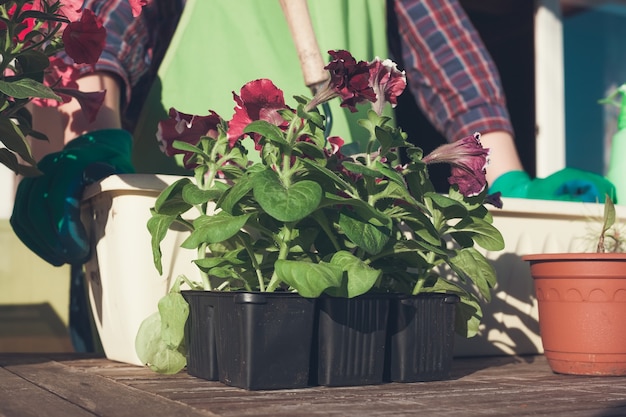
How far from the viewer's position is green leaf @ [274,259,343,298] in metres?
1.00

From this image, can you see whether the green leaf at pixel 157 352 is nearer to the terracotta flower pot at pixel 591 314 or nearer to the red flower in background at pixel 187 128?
the red flower in background at pixel 187 128

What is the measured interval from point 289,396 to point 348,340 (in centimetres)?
13

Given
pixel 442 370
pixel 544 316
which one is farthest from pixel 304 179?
pixel 544 316

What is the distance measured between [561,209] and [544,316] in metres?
0.31

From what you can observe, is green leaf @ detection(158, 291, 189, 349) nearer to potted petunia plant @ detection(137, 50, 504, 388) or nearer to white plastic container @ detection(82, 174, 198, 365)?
potted petunia plant @ detection(137, 50, 504, 388)

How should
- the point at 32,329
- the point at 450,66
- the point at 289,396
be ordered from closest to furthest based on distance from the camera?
the point at 289,396 → the point at 450,66 → the point at 32,329

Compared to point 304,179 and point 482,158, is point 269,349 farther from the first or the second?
point 482,158

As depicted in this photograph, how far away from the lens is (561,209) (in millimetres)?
1574

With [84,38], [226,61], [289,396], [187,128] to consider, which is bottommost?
[289,396]

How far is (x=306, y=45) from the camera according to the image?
1394 millimetres

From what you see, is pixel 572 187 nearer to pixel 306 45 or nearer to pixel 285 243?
pixel 306 45

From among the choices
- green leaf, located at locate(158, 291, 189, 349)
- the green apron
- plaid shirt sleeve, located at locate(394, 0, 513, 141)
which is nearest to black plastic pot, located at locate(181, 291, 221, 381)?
green leaf, located at locate(158, 291, 189, 349)

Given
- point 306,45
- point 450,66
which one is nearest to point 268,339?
point 306,45

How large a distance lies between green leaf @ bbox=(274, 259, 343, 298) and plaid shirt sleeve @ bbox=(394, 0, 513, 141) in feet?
3.05
